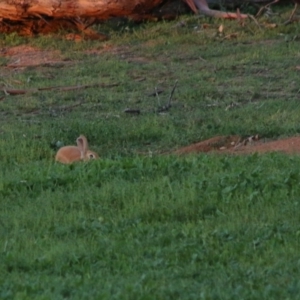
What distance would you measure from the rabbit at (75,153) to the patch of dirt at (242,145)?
0.88 meters

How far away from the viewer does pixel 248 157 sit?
27.4ft

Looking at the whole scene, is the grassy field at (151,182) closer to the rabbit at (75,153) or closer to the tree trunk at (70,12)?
the rabbit at (75,153)

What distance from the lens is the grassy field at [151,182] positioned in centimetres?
560

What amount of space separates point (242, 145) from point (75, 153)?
1693 millimetres

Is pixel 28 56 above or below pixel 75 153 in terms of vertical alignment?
below

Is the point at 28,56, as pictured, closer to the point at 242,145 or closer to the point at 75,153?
the point at 242,145

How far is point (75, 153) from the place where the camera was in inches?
365

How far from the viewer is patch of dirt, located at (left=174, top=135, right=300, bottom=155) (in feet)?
30.5

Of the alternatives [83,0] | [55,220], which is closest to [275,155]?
[55,220]

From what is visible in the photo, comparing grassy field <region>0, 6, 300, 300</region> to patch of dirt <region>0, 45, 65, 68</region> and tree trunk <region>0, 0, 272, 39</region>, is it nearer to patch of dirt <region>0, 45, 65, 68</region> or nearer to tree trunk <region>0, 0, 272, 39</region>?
patch of dirt <region>0, 45, 65, 68</region>

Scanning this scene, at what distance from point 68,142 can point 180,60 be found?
4.29 metres

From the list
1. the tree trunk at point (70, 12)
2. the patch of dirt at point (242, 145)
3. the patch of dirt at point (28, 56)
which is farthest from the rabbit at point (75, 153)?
the tree trunk at point (70, 12)

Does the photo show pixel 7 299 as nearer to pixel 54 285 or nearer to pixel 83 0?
pixel 54 285

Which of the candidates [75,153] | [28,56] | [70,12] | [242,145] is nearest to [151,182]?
[75,153]
